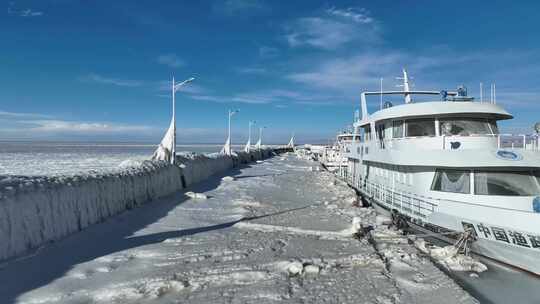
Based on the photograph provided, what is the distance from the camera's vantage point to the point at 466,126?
12.7 meters

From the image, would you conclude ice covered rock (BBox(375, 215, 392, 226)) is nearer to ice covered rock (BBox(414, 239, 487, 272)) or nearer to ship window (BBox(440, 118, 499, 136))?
ice covered rock (BBox(414, 239, 487, 272))

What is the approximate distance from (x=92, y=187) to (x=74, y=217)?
4.41 feet

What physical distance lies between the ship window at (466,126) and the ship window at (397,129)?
4.70 feet

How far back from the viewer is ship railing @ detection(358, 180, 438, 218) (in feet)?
37.3

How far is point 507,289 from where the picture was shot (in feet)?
26.3

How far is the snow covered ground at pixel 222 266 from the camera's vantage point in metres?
6.96

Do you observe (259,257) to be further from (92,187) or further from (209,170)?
(209,170)

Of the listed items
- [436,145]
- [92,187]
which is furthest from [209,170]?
[436,145]

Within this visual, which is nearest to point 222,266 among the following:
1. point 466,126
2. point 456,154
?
point 456,154

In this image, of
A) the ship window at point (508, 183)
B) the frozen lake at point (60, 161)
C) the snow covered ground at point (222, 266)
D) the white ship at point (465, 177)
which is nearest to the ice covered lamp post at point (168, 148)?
the frozen lake at point (60, 161)

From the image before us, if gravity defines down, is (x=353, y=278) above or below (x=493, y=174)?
below

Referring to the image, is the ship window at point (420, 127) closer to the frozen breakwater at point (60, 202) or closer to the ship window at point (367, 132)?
the ship window at point (367, 132)

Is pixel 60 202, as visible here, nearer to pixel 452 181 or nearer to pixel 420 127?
pixel 452 181

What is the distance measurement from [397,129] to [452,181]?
343 centimetres
